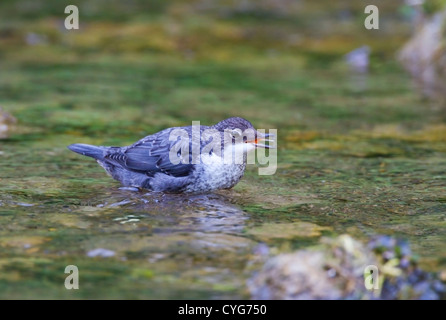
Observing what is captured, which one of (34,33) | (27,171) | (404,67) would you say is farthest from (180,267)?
(34,33)

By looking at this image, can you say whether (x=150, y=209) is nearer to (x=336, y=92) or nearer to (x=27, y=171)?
(x=27, y=171)

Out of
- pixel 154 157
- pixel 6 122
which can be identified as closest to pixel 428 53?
pixel 6 122

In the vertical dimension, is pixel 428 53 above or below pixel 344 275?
above

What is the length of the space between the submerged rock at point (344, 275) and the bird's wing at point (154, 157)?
175cm

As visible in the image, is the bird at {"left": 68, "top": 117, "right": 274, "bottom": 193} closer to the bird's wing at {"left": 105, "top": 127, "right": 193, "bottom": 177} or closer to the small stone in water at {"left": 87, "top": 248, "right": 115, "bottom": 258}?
the bird's wing at {"left": 105, "top": 127, "right": 193, "bottom": 177}

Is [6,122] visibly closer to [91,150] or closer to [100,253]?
[91,150]

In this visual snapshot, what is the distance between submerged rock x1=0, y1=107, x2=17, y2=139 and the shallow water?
0.61 feet

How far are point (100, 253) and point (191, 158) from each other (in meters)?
1.45

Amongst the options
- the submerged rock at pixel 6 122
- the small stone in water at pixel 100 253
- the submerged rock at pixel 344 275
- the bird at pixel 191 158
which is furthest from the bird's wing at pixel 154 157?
the submerged rock at pixel 6 122

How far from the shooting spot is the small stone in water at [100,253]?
4859 mm

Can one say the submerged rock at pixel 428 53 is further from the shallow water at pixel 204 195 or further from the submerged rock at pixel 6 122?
the submerged rock at pixel 6 122

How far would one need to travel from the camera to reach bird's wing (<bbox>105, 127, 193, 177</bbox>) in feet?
20.2

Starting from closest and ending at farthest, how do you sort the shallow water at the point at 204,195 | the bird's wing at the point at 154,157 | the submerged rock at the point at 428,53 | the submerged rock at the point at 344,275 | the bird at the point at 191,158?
the submerged rock at the point at 344,275 → the shallow water at the point at 204,195 → the bird at the point at 191,158 → the bird's wing at the point at 154,157 → the submerged rock at the point at 428,53

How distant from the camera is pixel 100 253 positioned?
193 inches
